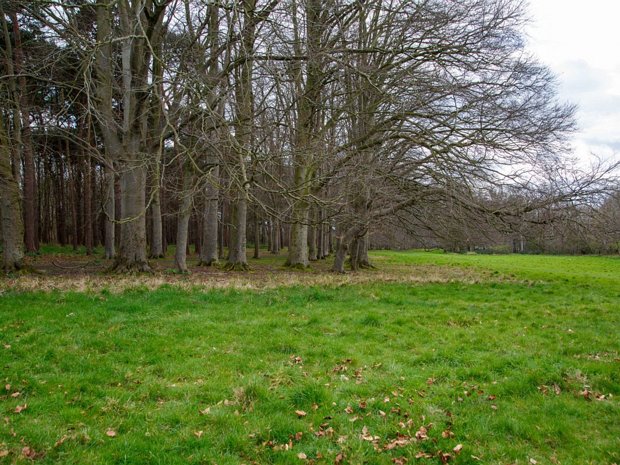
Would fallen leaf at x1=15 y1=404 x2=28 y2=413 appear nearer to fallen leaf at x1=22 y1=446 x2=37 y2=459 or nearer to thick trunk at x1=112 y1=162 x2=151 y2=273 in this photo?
fallen leaf at x1=22 y1=446 x2=37 y2=459

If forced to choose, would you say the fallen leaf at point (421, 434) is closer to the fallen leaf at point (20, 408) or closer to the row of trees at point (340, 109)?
the fallen leaf at point (20, 408)

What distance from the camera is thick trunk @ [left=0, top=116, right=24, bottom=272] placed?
484 inches

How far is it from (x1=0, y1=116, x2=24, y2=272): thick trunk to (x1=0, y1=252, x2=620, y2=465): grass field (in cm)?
451

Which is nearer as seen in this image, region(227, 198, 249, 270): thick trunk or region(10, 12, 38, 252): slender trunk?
region(10, 12, 38, 252): slender trunk

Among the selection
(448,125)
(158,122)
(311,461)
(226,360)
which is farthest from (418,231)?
(311,461)

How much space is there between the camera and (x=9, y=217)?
1255 centimetres

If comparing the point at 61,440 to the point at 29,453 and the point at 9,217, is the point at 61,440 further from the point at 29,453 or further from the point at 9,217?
the point at 9,217

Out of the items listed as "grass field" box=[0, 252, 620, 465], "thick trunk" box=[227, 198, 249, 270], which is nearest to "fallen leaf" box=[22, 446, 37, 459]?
"grass field" box=[0, 252, 620, 465]

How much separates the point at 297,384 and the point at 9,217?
449 inches

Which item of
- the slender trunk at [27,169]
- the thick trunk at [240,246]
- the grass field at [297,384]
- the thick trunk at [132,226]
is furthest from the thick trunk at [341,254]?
the slender trunk at [27,169]

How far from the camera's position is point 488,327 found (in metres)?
7.93

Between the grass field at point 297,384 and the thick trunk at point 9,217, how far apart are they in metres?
4.51

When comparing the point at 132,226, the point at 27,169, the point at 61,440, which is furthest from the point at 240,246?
the point at 61,440

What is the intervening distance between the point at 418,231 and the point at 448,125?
6.68 metres
